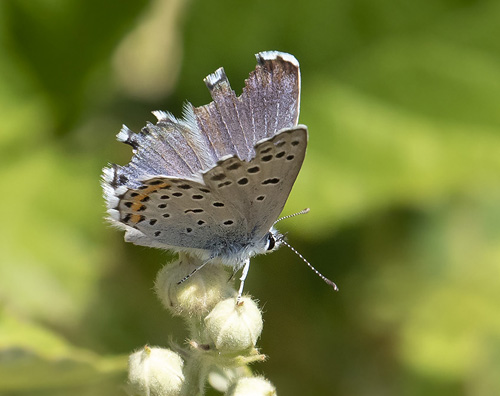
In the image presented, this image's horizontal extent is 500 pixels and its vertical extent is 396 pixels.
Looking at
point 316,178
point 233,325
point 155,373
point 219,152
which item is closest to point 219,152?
point 219,152

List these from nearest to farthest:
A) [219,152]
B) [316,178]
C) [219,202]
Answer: [219,152], [219,202], [316,178]

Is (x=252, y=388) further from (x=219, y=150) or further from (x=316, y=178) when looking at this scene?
(x=316, y=178)

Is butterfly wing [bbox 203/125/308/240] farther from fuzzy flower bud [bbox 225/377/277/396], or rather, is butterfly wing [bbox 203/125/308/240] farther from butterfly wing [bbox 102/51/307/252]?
fuzzy flower bud [bbox 225/377/277/396]

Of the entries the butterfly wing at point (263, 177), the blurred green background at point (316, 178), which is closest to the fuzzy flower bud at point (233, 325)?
the butterfly wing at point (263, 177)

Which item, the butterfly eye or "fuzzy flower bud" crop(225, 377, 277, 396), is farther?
the butterfly eye

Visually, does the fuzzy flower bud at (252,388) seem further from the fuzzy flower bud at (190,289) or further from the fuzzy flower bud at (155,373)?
the fuzzy flower bud at (190,289)

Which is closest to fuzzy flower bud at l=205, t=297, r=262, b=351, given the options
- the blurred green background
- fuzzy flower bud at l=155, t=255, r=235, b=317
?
fuzzy flower bud at l=155, t=255, r=235, b=317
